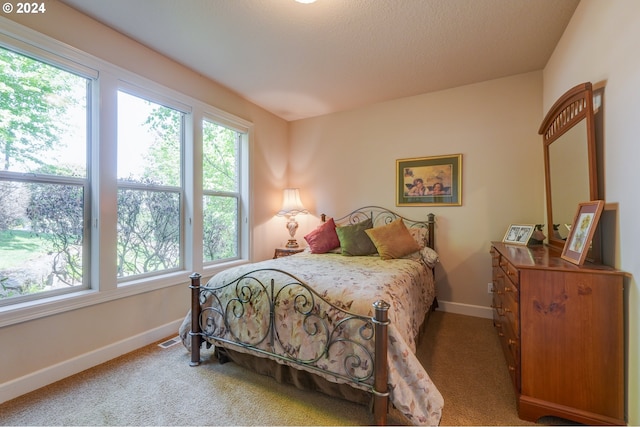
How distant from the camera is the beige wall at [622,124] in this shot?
51.3 inches

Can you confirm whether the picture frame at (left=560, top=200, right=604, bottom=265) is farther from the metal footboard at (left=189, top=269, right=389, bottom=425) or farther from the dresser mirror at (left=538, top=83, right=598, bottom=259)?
the metal footboard at (left=189, top=269, right=389, bottom=425)

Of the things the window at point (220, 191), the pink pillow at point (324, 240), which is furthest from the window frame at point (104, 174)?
the pink pillow at point (324, 240)

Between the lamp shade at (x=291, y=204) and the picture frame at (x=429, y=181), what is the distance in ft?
4.38

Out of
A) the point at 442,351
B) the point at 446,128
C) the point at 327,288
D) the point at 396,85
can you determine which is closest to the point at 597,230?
the point at 442,351

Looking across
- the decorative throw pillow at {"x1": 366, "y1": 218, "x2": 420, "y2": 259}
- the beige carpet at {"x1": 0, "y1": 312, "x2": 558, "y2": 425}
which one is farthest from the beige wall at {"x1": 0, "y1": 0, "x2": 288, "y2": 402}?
the decorative throw pillow at {"x1": 366, "y1": 218, "x2": 420, "y2": 259}

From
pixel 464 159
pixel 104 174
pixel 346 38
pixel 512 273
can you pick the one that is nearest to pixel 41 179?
pixel 104 174

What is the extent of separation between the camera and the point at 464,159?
315 cm

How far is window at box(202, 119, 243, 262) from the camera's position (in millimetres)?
3135

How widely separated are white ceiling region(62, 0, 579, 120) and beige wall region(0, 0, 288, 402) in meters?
0.13

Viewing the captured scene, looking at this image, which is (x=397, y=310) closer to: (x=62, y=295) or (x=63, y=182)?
(x=62, y=295)

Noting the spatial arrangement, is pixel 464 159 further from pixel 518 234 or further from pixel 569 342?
pixel 569 342

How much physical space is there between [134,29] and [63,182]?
131cm

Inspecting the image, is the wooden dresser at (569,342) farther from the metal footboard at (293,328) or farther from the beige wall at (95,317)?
the beige wall at (95,317)

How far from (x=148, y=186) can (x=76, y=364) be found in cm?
146
